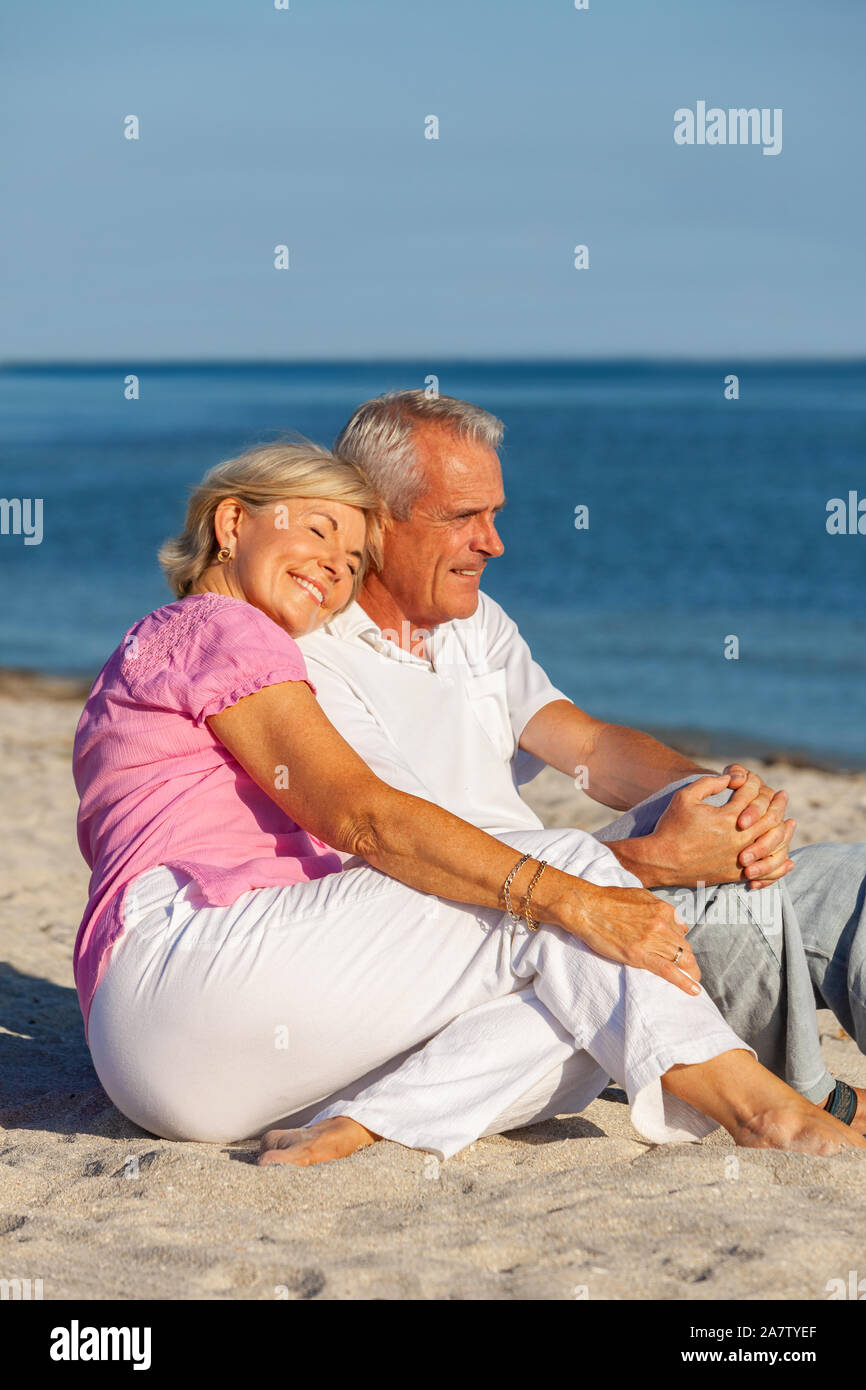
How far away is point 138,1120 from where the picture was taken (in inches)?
122

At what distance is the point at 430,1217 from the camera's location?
255cm

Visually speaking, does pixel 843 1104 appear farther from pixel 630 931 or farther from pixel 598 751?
pixel 598 751

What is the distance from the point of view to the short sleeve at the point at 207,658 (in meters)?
2.93

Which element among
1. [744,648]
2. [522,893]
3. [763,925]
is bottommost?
[744,648]

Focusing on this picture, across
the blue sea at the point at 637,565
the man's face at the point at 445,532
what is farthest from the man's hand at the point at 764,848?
the blue sea at the point at 637,565

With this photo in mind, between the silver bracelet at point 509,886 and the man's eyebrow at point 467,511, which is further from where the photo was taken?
the man's eyebrow at point 467,511

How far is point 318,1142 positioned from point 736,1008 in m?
1.03

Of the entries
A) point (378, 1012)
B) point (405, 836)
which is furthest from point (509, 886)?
point (378, 1012)

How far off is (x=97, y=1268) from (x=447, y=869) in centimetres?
98

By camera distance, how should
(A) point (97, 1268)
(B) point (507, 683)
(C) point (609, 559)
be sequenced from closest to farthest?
1. (A) point (97, 1268)
2. (B) point (507, 683)
3. (C) point (609, 559)

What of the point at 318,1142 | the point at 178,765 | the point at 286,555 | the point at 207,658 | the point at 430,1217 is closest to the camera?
the point at 430,1217

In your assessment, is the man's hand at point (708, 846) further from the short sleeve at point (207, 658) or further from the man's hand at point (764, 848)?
→ the short sleeve at point (207, 658)

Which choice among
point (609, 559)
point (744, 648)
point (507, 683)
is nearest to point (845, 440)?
point (609, 559)

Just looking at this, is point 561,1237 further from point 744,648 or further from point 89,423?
point 89,423
